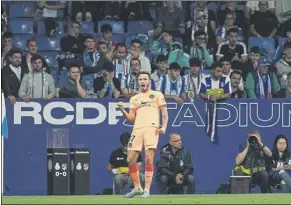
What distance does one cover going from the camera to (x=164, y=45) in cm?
2372

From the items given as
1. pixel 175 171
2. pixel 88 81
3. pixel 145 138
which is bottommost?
pixel 175 171

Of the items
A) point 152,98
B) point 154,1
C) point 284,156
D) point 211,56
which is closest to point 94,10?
point 154,1

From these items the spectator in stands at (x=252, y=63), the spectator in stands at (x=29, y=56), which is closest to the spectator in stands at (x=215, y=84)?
the spectator in stands at (x=252, y=63)

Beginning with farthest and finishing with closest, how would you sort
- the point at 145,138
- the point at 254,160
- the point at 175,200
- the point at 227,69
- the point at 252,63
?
the point at 252,63, the point at 227,69, the point at 254,160, the point at 145,138, the point at 175,200

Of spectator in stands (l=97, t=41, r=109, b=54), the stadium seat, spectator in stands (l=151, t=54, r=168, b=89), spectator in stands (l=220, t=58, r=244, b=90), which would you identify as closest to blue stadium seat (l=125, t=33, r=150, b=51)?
the stadium seat

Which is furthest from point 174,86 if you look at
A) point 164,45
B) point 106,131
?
point 164,45

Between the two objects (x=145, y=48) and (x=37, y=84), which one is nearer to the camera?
(x=37, y=84)

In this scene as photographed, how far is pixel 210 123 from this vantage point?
22078mm

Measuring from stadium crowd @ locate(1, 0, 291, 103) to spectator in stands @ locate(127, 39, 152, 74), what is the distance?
0.07ft

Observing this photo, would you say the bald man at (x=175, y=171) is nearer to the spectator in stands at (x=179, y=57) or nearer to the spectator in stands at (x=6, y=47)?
the spectator in stands at (x=179, y=57)

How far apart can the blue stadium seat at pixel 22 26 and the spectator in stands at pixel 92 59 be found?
1468mm

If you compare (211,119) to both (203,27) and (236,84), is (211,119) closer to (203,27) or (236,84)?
(236,84)

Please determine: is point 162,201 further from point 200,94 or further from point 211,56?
point 211,56

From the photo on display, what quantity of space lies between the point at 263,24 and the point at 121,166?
17.0ft
